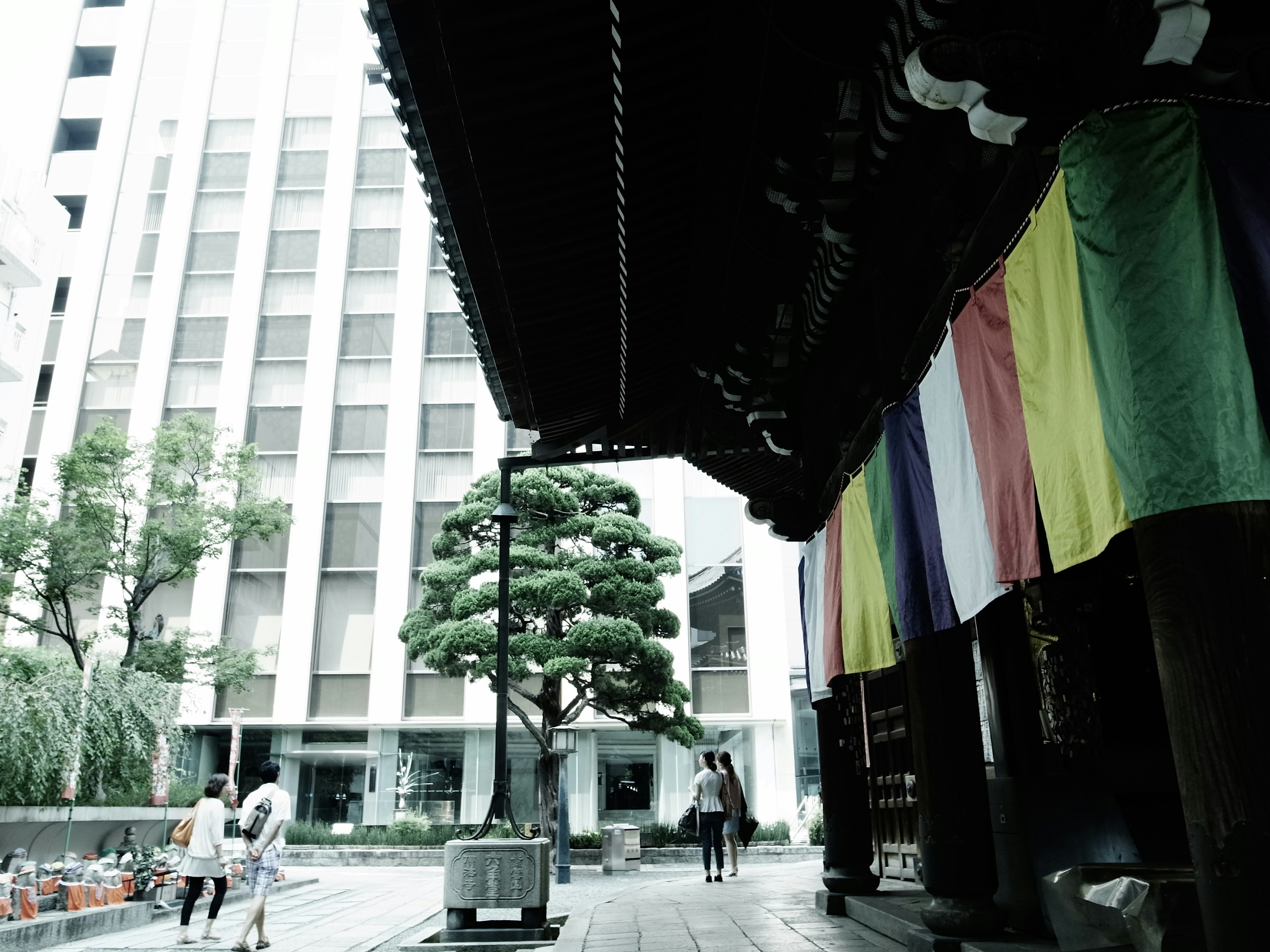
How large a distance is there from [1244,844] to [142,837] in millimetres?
16964

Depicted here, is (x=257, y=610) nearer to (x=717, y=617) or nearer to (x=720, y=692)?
(x=717, y=617)

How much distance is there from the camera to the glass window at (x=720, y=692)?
27.3 meters

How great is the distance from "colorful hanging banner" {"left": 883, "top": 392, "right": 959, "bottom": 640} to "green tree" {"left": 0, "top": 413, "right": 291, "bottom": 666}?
19290 millimetres

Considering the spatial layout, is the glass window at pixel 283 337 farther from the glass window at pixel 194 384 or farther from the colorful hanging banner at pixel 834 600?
the colorful hanging banner at pixel 834 600

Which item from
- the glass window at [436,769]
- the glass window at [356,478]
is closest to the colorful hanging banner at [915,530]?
the glass window at [436,769]

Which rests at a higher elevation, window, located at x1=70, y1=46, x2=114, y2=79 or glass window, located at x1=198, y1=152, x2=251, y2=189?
window, located at x1=70, y1=46, x2=114, y2=79

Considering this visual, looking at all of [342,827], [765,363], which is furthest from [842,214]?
[342,827]

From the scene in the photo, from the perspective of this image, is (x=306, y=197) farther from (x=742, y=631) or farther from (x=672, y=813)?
(x=672, y=813)

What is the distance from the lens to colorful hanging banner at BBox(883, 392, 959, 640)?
197 inches

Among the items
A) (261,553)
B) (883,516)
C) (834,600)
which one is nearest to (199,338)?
(261,553)

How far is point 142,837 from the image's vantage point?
51.0 ft

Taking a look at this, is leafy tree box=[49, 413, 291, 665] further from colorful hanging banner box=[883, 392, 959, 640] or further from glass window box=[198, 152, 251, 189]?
colorful hanging banner box=[883, 392, 959, 640]

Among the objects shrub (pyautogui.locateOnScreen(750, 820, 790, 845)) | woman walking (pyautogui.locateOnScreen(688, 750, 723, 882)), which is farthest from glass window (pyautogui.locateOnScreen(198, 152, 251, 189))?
woman walking (pyautogui.locateOnScreen(688, 750, 723, 882))

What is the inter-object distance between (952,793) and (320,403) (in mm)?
→ 28509
